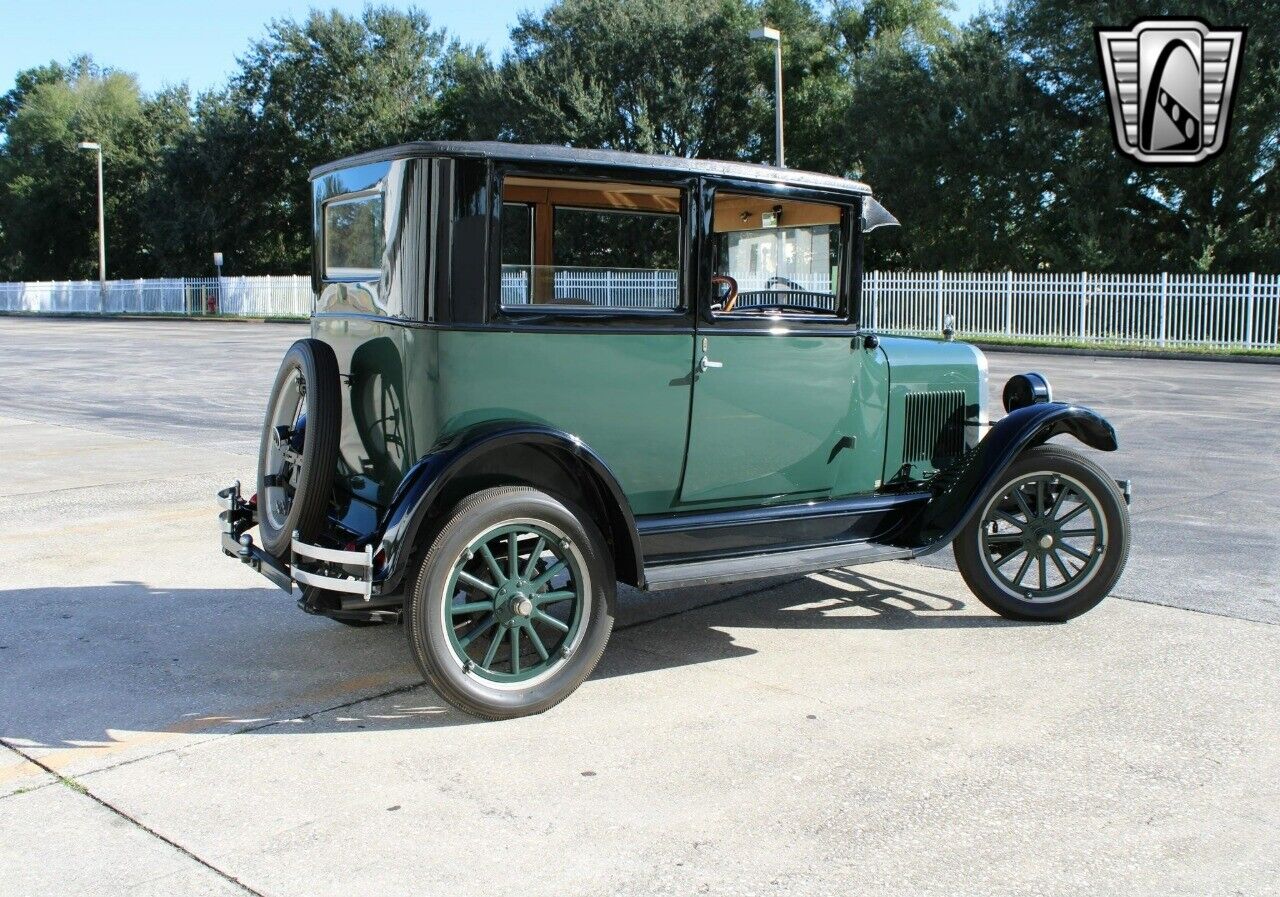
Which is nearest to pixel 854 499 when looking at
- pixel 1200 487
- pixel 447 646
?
pixel 447 646

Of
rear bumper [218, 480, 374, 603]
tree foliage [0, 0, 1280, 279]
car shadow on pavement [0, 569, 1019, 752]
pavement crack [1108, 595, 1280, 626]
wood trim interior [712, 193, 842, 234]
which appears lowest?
car shadow on pavement [0, 569, 1019, 752]

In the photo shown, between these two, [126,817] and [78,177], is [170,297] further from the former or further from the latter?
[126,817]

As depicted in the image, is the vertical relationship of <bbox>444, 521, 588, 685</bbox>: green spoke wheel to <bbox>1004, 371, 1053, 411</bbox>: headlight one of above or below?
below

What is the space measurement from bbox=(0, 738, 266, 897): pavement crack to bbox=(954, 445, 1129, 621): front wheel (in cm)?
339

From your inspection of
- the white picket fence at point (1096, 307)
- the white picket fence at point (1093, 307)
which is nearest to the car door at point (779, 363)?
the white picket fence at point (1093, 307)

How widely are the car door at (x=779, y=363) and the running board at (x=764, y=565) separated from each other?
26 cm

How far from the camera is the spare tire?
14.4ft

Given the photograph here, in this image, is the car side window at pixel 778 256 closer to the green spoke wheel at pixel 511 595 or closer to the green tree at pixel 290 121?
the green spoke wheel at pixel 511 595

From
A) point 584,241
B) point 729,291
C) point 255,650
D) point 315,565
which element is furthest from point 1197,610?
point 255,650

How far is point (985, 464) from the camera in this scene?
526cm

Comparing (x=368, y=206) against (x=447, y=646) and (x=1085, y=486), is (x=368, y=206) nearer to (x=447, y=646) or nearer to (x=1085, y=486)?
(x=447, y=646)

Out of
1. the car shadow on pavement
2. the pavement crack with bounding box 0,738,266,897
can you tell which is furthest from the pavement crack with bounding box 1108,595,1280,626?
the pavement crack with bounding box 0,738,266,897

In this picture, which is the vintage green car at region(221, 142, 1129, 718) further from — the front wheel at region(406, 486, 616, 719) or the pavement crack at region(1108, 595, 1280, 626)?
the pavement crack at region(1108, 595, 1280, 626)

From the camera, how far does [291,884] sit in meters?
3.01
